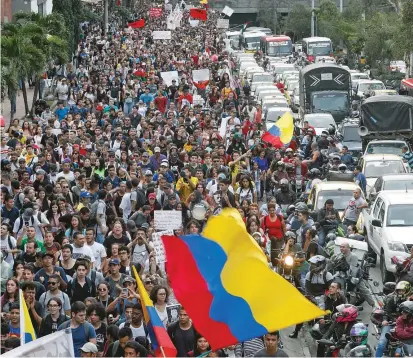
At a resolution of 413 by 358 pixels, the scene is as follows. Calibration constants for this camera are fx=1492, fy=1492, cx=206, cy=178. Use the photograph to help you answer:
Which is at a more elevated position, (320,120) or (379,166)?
(379,166)

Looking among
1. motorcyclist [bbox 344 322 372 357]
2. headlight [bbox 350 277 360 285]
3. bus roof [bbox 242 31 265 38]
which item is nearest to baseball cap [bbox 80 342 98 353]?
motorcyclist [bbox 344 322 372 357]

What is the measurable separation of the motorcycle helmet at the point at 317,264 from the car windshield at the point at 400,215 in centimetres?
343

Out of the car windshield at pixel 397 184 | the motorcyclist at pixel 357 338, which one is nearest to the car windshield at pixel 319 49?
the car windshield at pixel 397 184

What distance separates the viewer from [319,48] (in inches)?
2849

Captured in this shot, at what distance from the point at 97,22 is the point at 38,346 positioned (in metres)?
76.1

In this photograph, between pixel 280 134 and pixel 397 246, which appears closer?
pixel 397 246

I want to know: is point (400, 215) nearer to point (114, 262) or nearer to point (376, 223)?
point (376, 223)

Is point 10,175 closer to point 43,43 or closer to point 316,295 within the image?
point 316,295

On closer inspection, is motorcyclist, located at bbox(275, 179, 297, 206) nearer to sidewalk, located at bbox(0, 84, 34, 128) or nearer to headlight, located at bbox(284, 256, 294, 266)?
headlight, located at bbox(284, 256, 294, 266)

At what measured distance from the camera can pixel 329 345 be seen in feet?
50.5

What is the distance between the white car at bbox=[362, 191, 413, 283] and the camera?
831 inches

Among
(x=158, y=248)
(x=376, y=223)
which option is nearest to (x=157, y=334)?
(x=158, y=248)

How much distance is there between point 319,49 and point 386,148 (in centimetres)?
4092

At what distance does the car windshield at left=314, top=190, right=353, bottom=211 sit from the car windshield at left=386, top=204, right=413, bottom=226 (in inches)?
86.5
